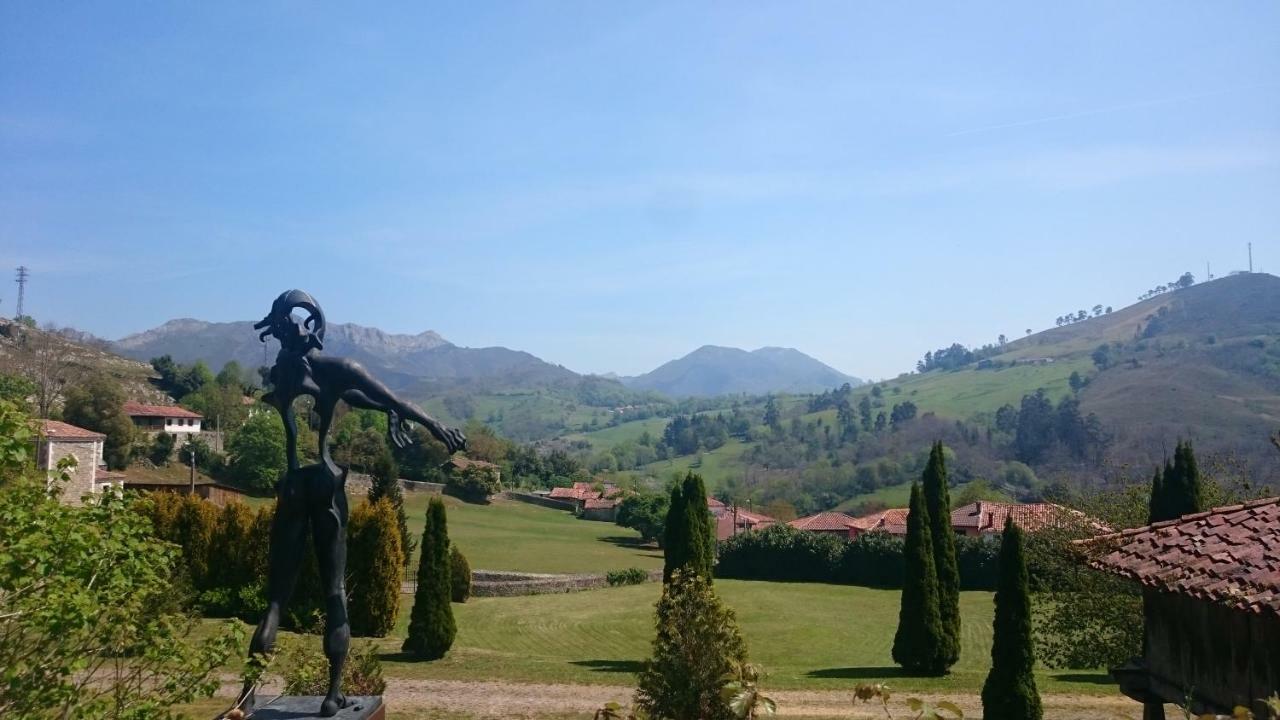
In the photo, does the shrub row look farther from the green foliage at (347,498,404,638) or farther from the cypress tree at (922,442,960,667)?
the green foliage at (347,498,404,638)

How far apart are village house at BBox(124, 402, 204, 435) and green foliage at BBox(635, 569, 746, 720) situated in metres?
66.8

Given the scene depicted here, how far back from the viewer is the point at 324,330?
9359mm

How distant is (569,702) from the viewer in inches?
715

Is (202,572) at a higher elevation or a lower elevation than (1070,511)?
lower


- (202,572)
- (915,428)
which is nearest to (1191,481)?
(202,572)

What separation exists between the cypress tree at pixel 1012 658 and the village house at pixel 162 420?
2677 inches

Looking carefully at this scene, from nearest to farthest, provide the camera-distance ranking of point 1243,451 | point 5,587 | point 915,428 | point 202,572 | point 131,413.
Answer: point 5,587 → point 202,572 → point 131,413 → point 1243,451 → point 915,428

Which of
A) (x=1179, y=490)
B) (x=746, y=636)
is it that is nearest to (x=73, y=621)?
(x=1179, y=490)

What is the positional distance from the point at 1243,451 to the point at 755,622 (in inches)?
4159

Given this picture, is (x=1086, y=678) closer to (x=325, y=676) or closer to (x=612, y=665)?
(x=612, y=665)

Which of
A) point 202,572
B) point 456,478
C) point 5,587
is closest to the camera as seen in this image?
point 5,587

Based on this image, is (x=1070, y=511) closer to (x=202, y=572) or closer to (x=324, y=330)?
(x=324, y=330)

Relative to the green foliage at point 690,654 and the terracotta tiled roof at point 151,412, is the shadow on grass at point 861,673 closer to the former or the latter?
the green foliage at point 690,654

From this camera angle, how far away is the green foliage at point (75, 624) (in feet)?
21.2
